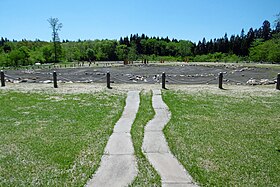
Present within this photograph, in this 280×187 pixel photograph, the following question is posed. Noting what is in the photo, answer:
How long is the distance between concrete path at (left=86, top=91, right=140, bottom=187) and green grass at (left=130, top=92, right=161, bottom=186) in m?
0.12

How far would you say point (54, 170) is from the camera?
4.71 metres

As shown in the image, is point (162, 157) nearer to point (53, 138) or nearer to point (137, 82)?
point (53, 138)

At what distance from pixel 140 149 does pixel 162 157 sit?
2.11ft

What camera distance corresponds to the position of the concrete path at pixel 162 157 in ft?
14.3

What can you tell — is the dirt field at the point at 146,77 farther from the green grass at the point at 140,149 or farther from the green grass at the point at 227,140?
the green grass at the point at 140,149

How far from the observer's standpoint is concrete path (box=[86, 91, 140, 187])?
432 cm

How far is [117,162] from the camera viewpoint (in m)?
5.06

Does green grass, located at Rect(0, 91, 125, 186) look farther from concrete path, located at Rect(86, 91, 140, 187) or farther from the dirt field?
the dirt field

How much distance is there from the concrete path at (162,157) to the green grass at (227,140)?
175 millimetres

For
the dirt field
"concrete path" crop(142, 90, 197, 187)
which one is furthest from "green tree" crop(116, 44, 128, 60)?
"concrete path" crop(142, 90, 197, 187)

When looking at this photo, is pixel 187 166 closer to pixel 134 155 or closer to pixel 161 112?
pixel 134 155

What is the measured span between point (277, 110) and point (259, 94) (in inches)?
155

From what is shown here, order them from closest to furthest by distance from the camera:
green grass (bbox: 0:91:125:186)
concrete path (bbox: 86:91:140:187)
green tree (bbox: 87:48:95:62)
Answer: concrete path (bbox: 86:91:140:187) → green grass (bbox: 0:91:125:186) → green tree (bbox: 87:48:95:62)

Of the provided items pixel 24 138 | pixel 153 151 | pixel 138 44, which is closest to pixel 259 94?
pixel 153 151
